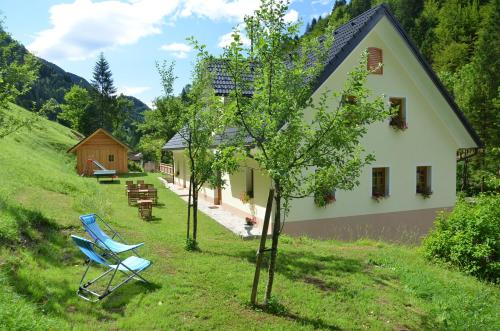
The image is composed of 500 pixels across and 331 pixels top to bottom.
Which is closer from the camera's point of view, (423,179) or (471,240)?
(471,240)

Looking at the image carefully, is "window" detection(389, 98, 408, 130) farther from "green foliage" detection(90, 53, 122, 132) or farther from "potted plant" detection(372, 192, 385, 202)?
"green foliage" detection(90, 53, 122, 132)

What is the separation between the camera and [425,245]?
8.59 meters

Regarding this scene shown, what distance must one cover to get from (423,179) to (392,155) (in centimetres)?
207

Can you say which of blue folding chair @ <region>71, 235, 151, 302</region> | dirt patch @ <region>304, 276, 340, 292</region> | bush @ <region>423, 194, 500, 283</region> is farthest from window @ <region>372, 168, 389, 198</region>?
blue folding chair @ <region>71, 235, 151, 302</region>

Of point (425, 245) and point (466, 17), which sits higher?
point (466, 17)

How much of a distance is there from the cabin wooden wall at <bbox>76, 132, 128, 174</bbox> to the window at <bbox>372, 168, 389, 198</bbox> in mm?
26367

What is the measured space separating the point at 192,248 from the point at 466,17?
2486 inches

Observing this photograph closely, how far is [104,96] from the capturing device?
6038 cm

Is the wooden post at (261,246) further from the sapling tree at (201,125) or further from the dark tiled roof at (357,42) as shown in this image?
the dark tiled roof at (357,42)

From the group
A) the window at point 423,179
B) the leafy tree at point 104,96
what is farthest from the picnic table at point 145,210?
the leafy tree at point 104,96

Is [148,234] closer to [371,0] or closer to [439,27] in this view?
[439,27]

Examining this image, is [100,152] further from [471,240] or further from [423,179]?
[471,240]

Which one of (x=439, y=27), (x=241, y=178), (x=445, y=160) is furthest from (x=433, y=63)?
(x=241, y=178)

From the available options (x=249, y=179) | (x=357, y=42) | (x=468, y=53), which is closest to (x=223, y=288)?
(x=249, y=179)
